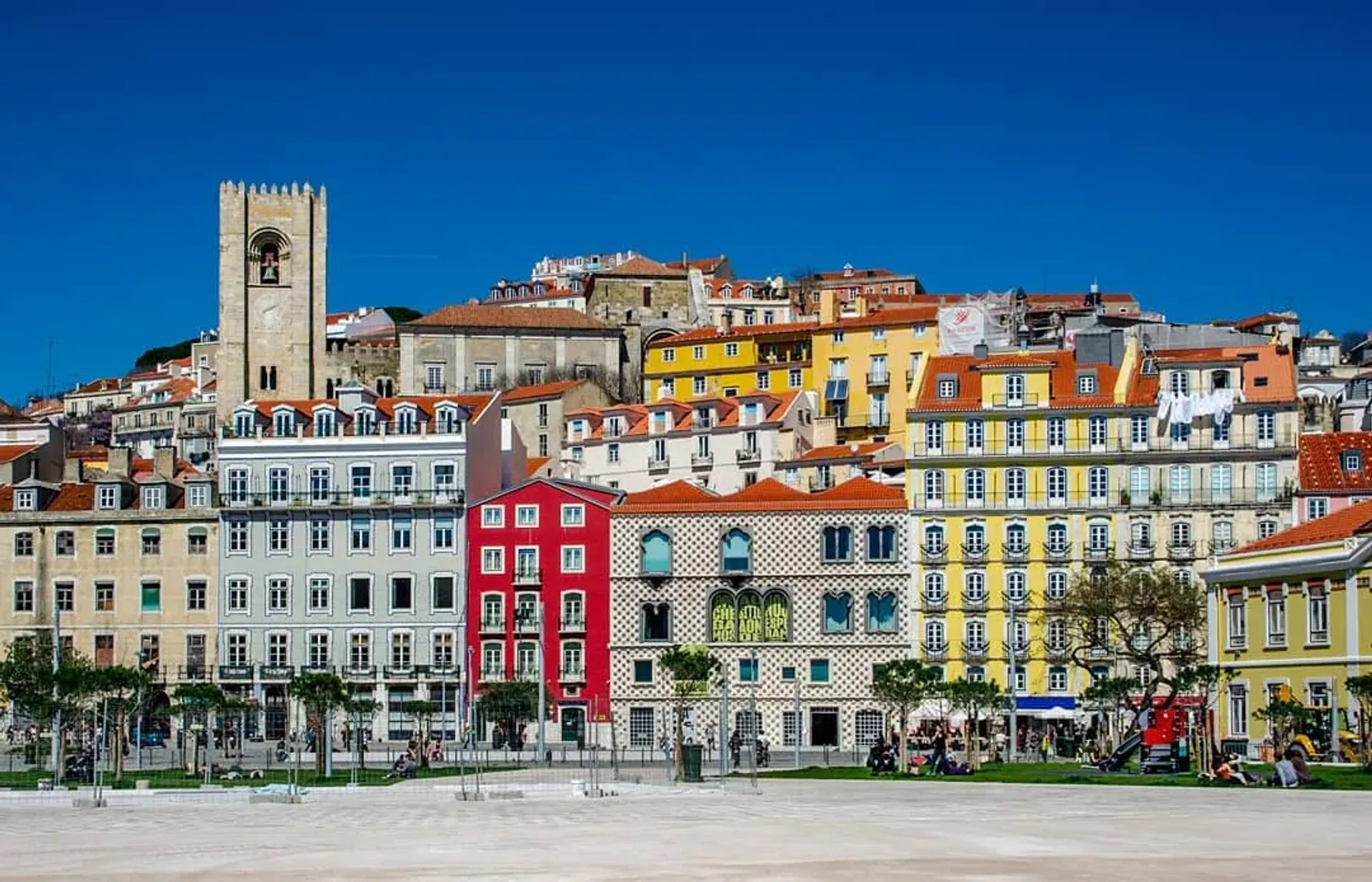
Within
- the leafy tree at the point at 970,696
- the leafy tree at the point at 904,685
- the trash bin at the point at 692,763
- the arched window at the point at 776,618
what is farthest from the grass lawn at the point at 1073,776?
the arched window at the point at 776,618

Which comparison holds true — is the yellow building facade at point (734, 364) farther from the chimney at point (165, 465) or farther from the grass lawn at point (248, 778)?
the grass lawn at point (248, 778)

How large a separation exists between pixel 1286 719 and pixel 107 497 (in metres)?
49.8

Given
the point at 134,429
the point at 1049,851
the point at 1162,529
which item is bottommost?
the point at 1049,851

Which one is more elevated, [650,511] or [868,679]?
[650,511]

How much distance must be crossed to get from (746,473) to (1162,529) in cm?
2147

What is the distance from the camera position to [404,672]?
Answer: 86125 mm

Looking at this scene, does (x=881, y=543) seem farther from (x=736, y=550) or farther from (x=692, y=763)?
(x=692, y=763)

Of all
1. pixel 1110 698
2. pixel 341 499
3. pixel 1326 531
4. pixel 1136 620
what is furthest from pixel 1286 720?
pixel 341 499

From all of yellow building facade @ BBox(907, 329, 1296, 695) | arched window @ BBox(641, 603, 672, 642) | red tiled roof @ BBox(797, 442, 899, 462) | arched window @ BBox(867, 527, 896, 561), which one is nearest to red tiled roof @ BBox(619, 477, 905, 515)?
arched window @ BBox(867, 527, 896, 561)

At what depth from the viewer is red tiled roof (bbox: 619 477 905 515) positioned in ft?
276

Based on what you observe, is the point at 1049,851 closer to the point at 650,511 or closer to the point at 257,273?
the point at 650,511

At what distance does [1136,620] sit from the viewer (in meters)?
78.8

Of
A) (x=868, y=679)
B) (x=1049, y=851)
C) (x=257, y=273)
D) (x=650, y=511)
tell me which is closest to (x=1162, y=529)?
(x=868, y=679)

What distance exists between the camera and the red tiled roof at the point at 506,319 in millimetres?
124125
